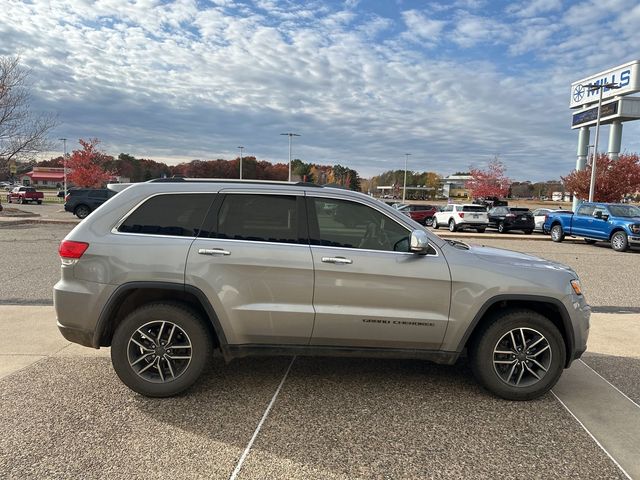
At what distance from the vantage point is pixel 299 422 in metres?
3.33

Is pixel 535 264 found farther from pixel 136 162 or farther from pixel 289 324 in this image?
pixel 136 162

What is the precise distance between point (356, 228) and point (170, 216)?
157cm

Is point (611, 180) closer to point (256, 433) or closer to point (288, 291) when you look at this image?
point (288, 291)

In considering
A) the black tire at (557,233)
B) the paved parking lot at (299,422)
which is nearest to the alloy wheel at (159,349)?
the paved parking lot at (299,422)

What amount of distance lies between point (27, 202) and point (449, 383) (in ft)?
187

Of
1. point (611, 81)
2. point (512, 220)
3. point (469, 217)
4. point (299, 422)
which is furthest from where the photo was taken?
point (611, 81)

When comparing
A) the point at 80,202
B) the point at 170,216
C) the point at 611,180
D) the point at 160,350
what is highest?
the point at 611,180

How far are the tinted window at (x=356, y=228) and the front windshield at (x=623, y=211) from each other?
16.2m

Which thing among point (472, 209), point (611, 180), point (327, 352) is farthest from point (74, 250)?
point (611, 180)

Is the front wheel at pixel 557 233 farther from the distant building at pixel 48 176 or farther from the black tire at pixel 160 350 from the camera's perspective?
the distant building at pixel 48 176

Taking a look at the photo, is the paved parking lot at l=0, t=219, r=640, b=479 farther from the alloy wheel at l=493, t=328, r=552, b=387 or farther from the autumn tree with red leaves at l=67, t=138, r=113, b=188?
the autumn tree with red leaves at l=67, t=138, r=113, b=188

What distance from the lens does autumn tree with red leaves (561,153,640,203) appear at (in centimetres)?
3291

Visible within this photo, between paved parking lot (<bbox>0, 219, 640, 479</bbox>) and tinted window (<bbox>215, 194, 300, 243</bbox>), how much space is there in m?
1.34

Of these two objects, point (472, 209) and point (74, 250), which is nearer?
point (74, 250)
